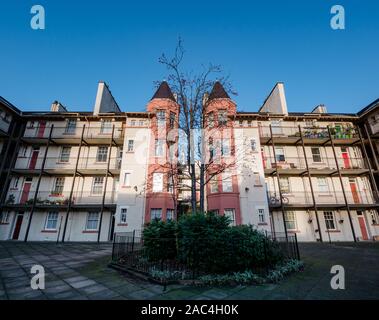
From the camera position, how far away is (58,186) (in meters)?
18.7

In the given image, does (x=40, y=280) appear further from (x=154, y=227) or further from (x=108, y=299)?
(x=154, y=227)

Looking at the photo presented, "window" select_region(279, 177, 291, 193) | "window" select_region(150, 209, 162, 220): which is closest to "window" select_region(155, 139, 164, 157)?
"window" select_region(150, 209, 162, 220)

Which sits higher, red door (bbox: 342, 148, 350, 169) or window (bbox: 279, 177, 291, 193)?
red door (bbox: 342, 148, 350, 169)

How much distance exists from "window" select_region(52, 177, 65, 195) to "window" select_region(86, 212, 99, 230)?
3.95 meters

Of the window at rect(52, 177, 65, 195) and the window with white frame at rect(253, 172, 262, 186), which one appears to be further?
the window at rect(52, 177, 65, 195)

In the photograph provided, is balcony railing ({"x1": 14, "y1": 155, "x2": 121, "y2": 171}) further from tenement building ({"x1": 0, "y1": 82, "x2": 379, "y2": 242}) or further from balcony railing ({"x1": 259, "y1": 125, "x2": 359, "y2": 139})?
balcony railing ({"x1": 259, "y1": 125, "x2": 359, "y2": 139})

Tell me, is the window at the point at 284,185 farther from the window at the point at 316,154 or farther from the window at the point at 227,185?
the window at the point at 227,185

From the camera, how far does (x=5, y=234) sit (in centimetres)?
1694

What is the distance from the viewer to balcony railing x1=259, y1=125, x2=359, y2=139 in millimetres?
19469

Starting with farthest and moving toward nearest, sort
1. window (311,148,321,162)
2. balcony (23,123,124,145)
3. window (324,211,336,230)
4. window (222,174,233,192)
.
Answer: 1. window (311,148,321,162)
2. balcony (23,123,124,145)
3. window (324,211,336,230)
4. window (222,174,233,192)

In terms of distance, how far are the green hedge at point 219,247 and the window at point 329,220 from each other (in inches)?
575

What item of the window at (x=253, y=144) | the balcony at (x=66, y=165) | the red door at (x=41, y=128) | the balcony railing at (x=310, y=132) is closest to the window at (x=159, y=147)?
the balcony at (x=66, y=165)

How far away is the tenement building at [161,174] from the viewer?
16.9 m

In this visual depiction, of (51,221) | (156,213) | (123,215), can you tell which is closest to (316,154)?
(156,213)
